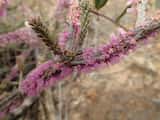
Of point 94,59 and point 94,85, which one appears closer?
point 94,59

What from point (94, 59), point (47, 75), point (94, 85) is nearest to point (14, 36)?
point (47, 75)

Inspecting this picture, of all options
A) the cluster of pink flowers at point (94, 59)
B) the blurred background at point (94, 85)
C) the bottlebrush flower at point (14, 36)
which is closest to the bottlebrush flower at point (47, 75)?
the cluster of pink flowers at point (94, 59)

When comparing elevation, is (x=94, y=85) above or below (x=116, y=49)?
below

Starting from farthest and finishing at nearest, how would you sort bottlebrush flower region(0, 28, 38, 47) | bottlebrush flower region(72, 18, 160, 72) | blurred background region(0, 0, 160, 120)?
blurred background region(0, 0, 160, 120), bottlebrush flower region(0, 28, 38, 47), bottlebrush flower region(72, 18, 160, 72)

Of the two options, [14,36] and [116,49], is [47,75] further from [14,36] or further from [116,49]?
[14,36]

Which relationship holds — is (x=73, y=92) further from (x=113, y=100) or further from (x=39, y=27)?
(x=39, y=27)

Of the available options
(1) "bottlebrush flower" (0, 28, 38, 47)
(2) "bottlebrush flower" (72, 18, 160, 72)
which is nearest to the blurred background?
(1) "bottlebrush flower" (0, 28, 38, 47)

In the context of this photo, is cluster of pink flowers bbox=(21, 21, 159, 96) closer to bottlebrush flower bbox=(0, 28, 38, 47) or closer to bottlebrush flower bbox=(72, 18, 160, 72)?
bottlebrush flower bbox=(72, 18, 160, 72)

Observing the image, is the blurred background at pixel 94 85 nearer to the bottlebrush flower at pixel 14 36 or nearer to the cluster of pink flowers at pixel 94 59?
the bottlebrush flower at pixel 14 36
